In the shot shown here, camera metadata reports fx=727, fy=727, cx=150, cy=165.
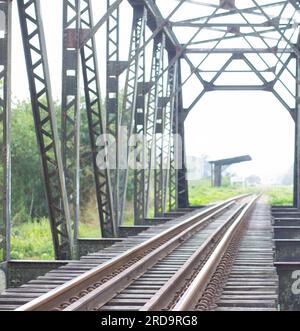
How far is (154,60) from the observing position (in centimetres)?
2202

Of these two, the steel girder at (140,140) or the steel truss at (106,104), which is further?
the steel girder at (140,140)

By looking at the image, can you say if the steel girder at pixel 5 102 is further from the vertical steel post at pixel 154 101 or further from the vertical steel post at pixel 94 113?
the vertical steel post at pixel 154 101

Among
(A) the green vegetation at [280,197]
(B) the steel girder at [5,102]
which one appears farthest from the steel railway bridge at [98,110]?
(A) the green vegetation at [280,197]

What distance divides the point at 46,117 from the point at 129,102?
6.54m

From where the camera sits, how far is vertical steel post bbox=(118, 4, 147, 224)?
15.1 meters

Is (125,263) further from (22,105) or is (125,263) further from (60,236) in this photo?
(22,105)

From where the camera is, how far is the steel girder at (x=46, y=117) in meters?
9.44

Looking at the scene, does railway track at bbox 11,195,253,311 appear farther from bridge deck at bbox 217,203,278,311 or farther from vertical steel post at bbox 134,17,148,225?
vertical steel post at bbox 134,17,148,225

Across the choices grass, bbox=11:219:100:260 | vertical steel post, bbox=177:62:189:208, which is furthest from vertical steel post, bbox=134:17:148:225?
vertical steel post, bbox=177:62:189:208

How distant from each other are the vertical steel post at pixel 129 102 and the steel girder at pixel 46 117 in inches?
167

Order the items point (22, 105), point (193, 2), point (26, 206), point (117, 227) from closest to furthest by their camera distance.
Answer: point (117, 227), point (193, 2), point (26, 206), point (22, 105)

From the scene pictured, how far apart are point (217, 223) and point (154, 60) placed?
7.53m

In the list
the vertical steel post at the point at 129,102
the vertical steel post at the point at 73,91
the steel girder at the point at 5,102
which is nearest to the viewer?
the steel girder at the point at 5,102

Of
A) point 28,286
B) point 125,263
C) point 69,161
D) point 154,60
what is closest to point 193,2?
point 154,60
